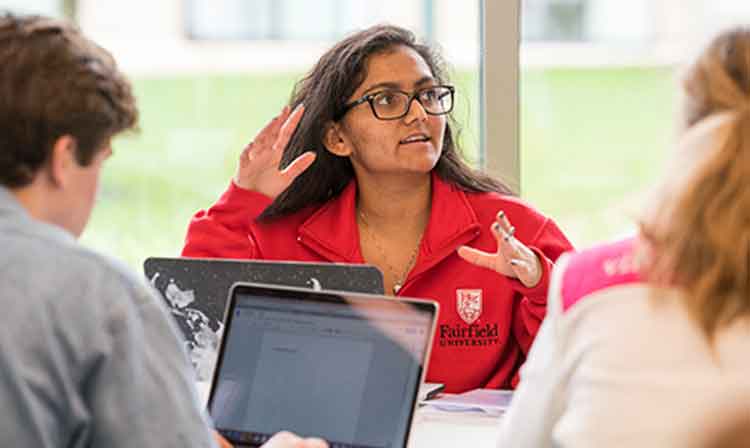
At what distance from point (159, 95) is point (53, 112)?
7.36 feet

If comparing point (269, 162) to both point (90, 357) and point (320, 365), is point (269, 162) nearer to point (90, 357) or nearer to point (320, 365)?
point (320, 365)

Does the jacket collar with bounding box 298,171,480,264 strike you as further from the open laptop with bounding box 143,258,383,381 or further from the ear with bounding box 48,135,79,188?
the ear with bounding box 48,135,79,188

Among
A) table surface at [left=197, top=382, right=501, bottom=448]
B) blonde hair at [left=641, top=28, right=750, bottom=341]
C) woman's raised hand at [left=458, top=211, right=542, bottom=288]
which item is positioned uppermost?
blonde hair at [left=641, top=28, right=750, bottom=341]

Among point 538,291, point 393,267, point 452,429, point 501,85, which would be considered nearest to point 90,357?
point 452,429

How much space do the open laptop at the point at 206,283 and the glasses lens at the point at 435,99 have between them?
1.83ft

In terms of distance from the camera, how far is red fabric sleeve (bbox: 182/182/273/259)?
2.56 meters

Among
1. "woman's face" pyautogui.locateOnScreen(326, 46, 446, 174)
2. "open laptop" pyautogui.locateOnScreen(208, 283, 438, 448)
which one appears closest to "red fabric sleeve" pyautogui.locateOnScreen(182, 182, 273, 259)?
"woman's face" pyautogui.locateOnScreen(326, 46, 446, 174)

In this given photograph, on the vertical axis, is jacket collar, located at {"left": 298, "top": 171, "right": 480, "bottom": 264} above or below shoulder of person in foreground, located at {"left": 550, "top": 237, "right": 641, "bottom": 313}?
below

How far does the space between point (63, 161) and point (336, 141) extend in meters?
1.32

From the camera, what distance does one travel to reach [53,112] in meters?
1.38

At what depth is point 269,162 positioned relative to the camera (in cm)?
254

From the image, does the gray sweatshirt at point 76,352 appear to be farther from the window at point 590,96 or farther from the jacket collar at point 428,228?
the window at point 590,96

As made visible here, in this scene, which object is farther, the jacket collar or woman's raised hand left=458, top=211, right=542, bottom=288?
the jacket collar

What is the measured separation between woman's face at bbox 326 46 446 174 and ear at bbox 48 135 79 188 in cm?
122
